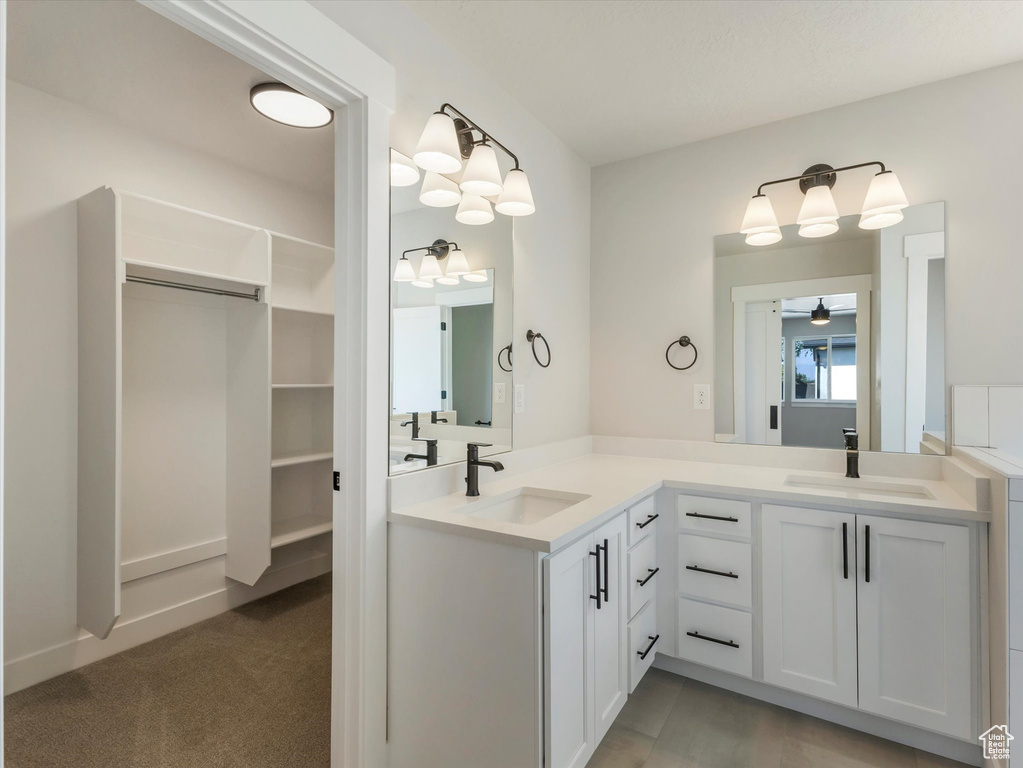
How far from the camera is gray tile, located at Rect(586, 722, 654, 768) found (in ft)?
6.03

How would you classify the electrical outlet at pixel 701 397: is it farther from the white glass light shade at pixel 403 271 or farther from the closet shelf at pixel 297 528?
the closet shelf at pixel 297 528

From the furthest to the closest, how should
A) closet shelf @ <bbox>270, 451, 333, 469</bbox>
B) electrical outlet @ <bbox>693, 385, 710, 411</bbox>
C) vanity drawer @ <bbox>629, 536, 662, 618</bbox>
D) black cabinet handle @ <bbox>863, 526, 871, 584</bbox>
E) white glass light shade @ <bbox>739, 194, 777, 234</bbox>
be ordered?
closet shelf @ <bbox>270, 451, 333, 469</bbox>, electrical outlet @ <bbox>693, 385, 710, 411</bbox>, white glass light shade @ <bbox>739, 194, 777, 234</bbox>, vanity drawer @ <bbox>629, 536, 662, 618</bbox>, black cabinet handle @ <bbox>863, 526, 871, 584</bbox>

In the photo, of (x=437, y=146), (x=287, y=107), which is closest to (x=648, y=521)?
(x=437, y=146)

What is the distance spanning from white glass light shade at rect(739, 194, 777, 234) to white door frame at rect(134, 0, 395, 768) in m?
1.66

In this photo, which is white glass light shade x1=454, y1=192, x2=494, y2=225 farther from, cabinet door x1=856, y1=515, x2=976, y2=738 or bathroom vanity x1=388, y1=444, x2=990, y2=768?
cabinet door x1=856, y1=515, x2=976, y2=738

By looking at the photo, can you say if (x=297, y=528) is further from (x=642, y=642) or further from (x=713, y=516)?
(x=713, y=516)

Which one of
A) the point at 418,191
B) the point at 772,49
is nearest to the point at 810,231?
the point at 772,49

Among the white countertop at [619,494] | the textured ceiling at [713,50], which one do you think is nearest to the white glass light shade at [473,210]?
the textured ceiling at [713,50]

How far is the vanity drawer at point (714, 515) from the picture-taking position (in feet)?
7.03

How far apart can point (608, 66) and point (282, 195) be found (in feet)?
6.86

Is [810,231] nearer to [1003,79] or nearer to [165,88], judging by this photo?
[1003,79]

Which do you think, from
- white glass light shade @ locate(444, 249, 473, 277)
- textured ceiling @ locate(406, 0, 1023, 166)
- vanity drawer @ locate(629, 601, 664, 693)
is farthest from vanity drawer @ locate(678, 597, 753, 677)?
textured ceiling @ locate(406, 0, 1023, 166)

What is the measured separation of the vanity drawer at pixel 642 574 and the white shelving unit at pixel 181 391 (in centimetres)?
188

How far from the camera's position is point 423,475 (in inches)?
73.4
